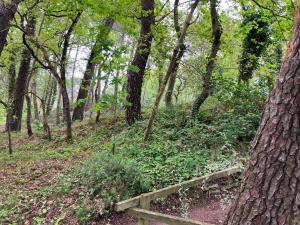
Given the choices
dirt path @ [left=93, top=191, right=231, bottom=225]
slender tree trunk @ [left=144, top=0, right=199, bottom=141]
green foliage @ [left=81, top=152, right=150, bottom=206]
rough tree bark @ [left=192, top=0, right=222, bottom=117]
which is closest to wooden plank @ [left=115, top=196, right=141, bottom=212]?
dirt path @ [left=93, top=191, right=231, bottom=225]

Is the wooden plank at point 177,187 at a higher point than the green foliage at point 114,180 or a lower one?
higher

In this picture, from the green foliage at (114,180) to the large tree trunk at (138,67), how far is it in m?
3.96

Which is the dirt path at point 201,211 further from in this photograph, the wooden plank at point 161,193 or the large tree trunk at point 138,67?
the large tree trunk at point 138,67

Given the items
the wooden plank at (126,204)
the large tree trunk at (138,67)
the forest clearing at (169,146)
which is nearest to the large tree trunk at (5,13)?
the forest clearing at (169,146)

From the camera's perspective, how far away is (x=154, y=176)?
21.6 ft

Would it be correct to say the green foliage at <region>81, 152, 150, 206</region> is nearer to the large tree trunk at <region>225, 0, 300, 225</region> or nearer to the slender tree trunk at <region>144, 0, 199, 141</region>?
the slender tree trunk at <region>144, 0, 199, 141</region>

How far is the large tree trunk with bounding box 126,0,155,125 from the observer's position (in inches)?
400

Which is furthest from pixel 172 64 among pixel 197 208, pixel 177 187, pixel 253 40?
pixel 253 40

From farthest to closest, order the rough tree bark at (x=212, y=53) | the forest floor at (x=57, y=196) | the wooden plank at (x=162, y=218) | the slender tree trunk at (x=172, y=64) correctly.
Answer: the rough tree bark at (x=212, y=53) → the slender tree trunk at (x=172, y=64) → the forest floor at (x=57, y=196) → the wooden plank at (x=162, y=218)

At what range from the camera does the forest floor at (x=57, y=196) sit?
223 inches

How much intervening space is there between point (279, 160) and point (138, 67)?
27.1ft

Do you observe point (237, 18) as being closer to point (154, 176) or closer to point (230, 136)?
point (230, 136)

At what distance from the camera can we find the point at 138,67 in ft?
34.3

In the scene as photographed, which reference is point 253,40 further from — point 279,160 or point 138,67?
point 279,160
